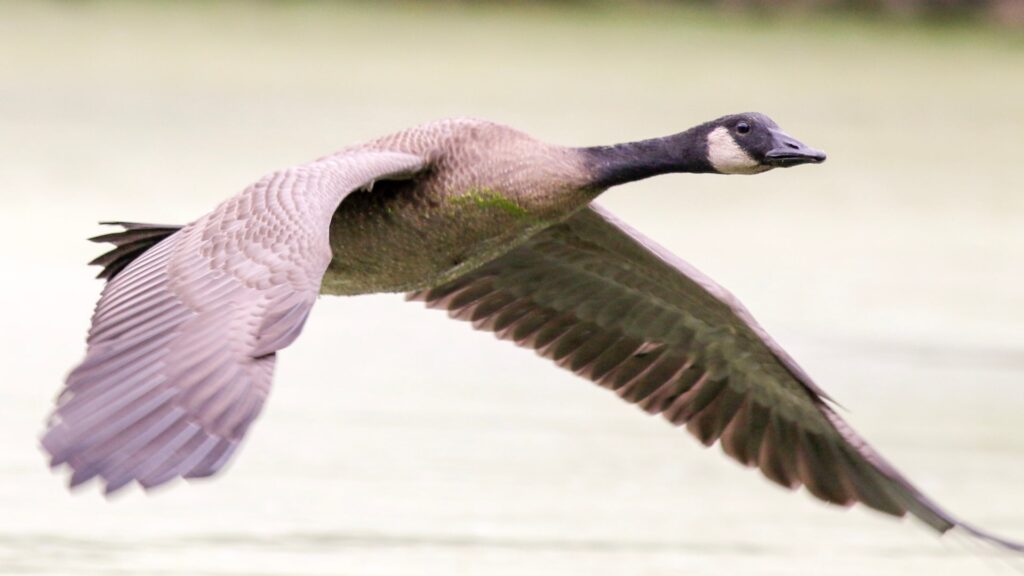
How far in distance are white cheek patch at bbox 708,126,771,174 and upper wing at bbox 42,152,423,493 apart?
1164 millimetres

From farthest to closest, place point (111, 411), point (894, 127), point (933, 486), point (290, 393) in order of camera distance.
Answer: point (894, 127) → point (290, 393) → point (933, 486) → point (111, 411)

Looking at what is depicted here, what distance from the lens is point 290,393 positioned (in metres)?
11.3

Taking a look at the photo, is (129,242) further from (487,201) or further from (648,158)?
(648,158)

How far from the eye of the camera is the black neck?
7.70 m

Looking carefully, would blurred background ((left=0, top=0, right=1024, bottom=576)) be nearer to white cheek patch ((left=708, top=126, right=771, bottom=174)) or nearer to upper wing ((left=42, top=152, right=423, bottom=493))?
white cheek patch ((left=708, top=126, right=771, bottom=174))

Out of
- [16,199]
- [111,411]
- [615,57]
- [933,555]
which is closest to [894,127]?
[615,57]

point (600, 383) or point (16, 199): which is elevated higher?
point (600, 383)

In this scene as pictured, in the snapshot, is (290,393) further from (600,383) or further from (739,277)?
(739,277)

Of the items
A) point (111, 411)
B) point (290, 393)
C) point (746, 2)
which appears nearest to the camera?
point (111, 411)

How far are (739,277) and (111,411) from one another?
8.08m

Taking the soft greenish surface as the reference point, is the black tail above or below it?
below

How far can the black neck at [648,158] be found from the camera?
25.3 feet

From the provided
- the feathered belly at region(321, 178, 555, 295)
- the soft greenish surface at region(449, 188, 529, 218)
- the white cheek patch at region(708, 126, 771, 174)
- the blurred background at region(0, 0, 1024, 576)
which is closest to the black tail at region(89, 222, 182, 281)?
the feathered belly at region(321, 178, 555, 295)

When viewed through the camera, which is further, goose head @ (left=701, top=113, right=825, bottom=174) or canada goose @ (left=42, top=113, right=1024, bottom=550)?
goose head @ (left=701, top=113, right=825, bottom=174)
